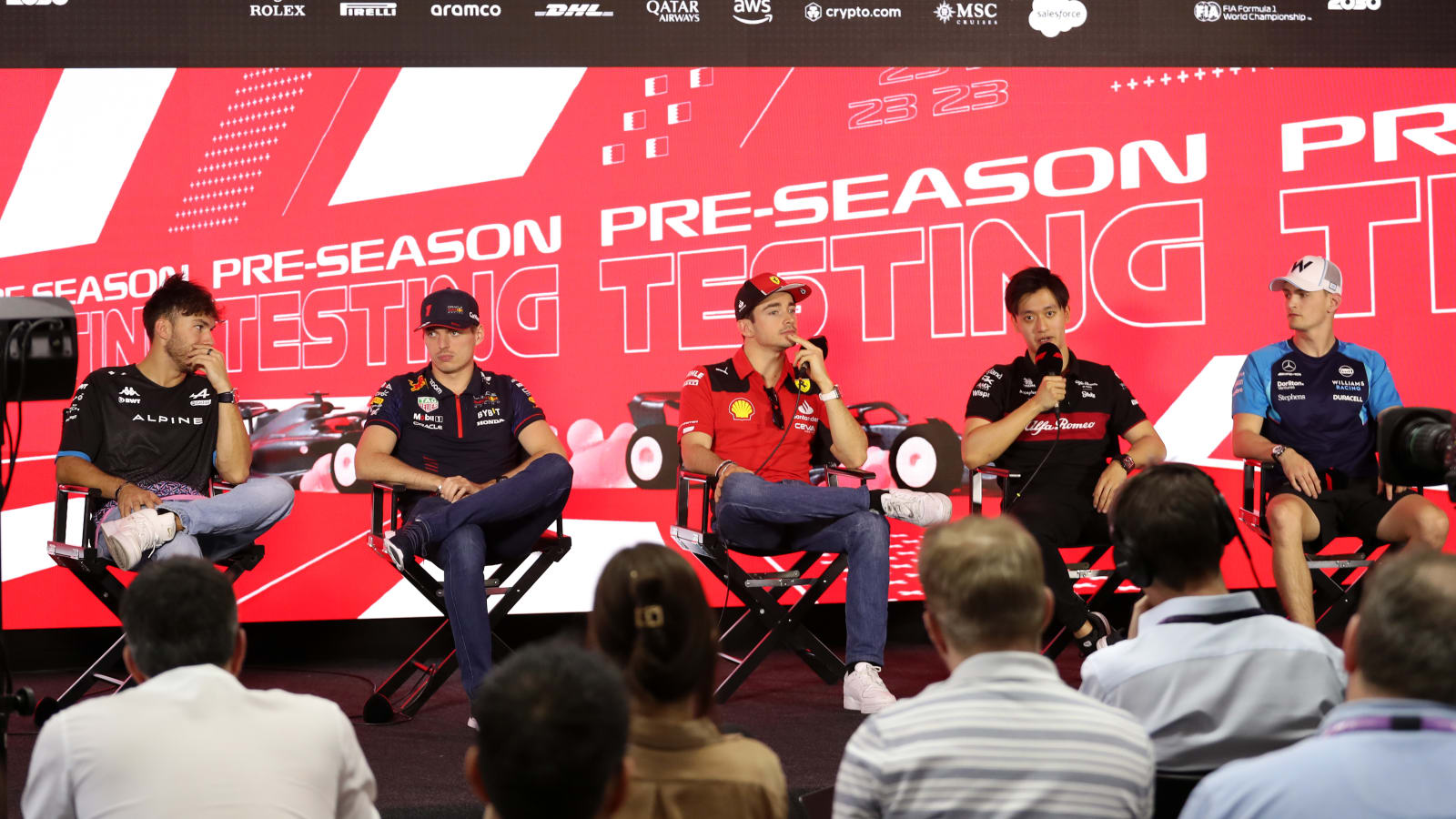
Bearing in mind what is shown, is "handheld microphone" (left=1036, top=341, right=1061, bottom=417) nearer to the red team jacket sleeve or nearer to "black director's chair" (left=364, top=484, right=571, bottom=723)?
the red team jacket sleeve

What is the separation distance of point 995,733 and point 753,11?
12.5ft

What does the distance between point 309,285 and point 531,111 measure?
1.08 meters

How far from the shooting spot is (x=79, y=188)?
4.45 metres

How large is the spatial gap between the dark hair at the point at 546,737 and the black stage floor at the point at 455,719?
1463 millimetres

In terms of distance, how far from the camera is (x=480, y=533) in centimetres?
348

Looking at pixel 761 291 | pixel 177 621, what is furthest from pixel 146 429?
pixel 177 621

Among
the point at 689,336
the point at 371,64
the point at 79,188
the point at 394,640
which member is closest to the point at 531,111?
the point at 371,64

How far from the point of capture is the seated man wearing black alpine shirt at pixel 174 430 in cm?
372

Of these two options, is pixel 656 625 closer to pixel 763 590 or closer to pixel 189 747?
pixel 189 747

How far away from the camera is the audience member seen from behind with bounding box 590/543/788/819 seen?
1.30m

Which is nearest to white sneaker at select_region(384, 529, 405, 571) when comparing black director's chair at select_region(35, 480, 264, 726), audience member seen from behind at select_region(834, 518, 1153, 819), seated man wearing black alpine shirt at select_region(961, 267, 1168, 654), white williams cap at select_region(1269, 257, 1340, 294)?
black director's chair at select_region(35, 480, 264, 726)

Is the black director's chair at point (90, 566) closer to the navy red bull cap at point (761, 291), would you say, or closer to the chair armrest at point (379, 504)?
the chair armrest at point (379, 504)

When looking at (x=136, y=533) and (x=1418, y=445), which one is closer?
(x=1418, y=445)

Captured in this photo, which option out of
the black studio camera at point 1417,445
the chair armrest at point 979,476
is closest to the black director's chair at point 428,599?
the chair armrest at point 979,476
